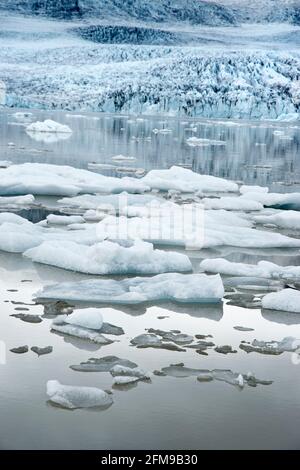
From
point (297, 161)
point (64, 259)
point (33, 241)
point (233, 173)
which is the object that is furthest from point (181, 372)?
point (297, 161)

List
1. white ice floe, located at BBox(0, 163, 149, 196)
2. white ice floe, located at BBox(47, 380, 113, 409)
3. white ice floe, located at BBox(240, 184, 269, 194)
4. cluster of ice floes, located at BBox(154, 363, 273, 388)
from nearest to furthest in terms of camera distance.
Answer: white ice floe, located at BBox(47, 380, 113, 409) < cluster of ice floes, located at BBox(154, 363, 273, 388) < white ice floe, located at BBox(0, 163, 149, 196) < white ice floe, located at BBox(240, 184, 269, 194)

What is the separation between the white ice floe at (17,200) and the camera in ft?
33.6

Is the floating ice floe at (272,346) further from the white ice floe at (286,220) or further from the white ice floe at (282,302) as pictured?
the white ice floe at (286,220)

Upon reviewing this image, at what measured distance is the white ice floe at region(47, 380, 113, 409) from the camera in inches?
147

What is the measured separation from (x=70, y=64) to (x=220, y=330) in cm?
7819

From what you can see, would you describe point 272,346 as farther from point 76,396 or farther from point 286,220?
point 286,220

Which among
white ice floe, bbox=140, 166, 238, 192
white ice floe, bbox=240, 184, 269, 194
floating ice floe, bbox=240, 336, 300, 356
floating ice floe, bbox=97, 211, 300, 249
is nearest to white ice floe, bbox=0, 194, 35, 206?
floating ice floe, bbox=97, 211, 300, 249

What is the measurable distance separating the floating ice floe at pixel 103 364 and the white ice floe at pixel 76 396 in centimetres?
35

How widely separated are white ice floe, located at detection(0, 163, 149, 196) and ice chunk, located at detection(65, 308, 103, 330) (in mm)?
6612

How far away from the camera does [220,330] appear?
16.5ft

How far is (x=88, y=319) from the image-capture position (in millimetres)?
4840

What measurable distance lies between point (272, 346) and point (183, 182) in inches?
335

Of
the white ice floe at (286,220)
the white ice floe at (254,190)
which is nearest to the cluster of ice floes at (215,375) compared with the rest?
the white ice floe at (286,220)

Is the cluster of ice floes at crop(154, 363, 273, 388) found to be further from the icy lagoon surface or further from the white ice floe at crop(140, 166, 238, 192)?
the white ice floe at crop(140, 166, 238, 192)
